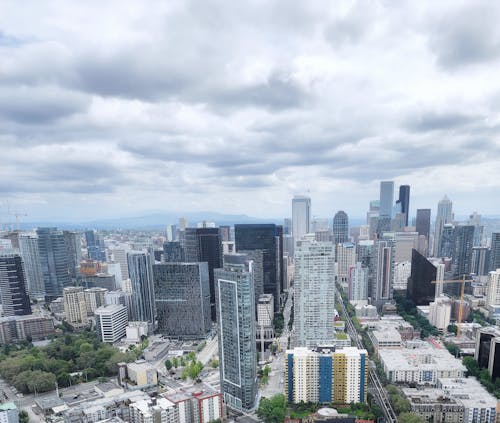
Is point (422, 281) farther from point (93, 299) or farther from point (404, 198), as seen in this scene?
point (404, 198)

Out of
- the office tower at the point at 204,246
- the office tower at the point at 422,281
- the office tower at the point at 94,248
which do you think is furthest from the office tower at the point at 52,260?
the office tower at the point at 422,281

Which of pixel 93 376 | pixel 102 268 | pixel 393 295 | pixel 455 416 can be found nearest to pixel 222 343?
pixel 93 376

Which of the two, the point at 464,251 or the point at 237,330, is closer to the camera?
the point at 237,330

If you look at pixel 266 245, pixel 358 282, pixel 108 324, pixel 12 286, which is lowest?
pixel 108 324

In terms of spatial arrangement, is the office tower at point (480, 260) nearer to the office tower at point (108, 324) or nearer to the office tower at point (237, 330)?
the office tower at point (237, 330)

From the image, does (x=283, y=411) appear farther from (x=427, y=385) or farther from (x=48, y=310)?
(x=48, y=310)

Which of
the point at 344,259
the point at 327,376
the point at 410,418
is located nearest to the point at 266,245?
the point at 344,259

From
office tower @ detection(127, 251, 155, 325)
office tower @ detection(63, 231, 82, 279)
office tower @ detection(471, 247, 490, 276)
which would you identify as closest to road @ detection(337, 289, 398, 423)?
office tower @ detection(127, 251, 155, 325)
